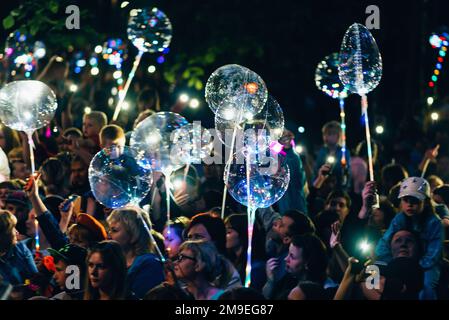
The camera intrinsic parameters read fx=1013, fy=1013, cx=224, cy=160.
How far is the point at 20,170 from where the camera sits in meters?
10.6

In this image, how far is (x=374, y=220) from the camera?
9.05 meters

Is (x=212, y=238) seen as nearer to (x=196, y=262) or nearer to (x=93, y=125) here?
(x=196, y=262)

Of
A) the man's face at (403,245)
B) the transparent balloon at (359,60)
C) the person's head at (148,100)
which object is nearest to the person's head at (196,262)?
the man's face at (403,245)

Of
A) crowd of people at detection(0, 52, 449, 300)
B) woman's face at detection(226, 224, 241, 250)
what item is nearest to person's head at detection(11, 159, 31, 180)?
crowd of people at detection(0, 52, 449, 300)

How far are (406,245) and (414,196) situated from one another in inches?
32.1

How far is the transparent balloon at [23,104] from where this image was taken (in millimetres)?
9273

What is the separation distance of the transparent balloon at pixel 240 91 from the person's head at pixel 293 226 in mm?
1017

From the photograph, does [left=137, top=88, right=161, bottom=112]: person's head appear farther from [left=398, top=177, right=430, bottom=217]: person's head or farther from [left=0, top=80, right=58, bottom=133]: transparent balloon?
[left=398, top=177, right=430, bottom=217]: person's head

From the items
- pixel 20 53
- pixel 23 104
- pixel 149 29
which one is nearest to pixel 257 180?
pixel 23 104

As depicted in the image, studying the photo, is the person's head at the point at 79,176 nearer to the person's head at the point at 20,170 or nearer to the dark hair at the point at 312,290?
the person's head at the point at 20,170

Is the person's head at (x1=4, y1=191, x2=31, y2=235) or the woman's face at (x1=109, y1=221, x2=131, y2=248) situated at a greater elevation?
the woman's face at (x1=109, y1=221, x2=131, y2=248)

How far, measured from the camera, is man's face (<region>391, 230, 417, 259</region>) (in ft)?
25.8

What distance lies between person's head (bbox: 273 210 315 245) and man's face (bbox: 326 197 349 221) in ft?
3.61

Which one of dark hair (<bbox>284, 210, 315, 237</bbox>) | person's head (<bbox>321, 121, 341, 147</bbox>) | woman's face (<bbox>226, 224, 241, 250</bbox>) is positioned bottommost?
person's head (<bbox>321, 121, 341, 147</bbox>)
